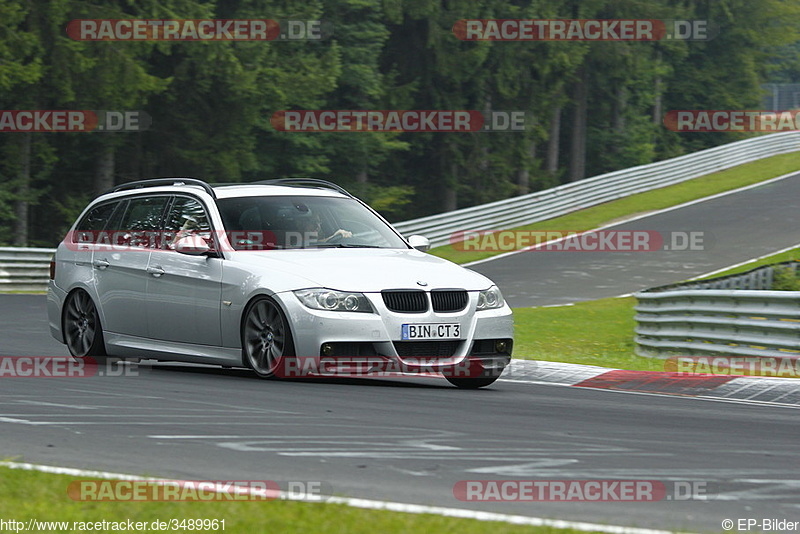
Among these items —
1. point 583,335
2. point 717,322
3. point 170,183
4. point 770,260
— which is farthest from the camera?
point 770,260

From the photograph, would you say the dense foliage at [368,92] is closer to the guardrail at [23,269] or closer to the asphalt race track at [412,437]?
the guardrail at [23,269]

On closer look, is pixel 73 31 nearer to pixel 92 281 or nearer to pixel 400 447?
pixel 92 281

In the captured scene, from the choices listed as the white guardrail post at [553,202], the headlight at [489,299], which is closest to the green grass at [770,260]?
the white guardrail post at [553,202]

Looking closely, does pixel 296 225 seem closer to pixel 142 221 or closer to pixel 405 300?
pixel 405 300

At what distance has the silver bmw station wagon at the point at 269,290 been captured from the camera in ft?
34.2

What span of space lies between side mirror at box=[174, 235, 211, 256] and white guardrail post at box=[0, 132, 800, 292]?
55.0ft

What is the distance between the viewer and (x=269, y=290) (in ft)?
34.8

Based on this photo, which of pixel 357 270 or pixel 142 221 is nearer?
pixel 357 270

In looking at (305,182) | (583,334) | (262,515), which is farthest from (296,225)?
(583,334)

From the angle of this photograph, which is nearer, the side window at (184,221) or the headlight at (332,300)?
the headlight at (332,300)

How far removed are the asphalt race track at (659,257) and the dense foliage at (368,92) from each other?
11342mm

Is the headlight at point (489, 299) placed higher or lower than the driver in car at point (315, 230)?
lower

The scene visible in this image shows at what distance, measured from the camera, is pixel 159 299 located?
1176 centimetres

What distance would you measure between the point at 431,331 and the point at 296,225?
170 centimetres
